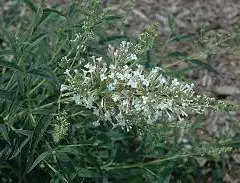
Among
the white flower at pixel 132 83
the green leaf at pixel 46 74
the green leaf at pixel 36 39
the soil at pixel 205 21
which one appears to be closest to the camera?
the white flower at pixel 132 83

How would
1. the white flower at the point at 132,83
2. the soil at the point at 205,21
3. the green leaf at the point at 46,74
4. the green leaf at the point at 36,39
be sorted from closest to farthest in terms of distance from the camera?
1. the white flower at the point at 132,83
2. the green leaf at the point at 46,74
3. the green leaf at the point at 36,39
4. the soil at the point at 205,21

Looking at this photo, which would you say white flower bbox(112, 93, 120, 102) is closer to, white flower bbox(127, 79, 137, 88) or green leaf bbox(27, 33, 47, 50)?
white flower bbox(127, 79, 137, 88)

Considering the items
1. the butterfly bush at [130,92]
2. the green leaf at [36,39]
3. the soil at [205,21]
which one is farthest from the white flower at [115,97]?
the soil at [205,21]

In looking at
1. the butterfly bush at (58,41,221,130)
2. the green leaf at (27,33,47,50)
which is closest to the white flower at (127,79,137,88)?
the butterfly bush at (58,41,221,130)

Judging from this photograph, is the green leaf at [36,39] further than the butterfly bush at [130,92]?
Yes

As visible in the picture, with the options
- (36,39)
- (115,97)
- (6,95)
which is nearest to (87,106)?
(115,97)

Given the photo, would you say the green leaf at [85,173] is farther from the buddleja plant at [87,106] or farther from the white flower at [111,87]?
the white flower at [111,87]

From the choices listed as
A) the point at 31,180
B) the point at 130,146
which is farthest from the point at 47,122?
the point at 130,146

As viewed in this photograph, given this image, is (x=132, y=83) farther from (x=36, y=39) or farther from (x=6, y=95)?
(x=36, y=39)
